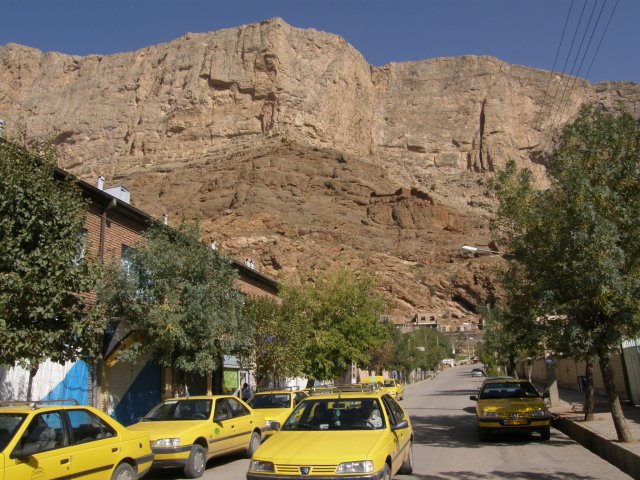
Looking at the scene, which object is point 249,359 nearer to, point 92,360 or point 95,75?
point 92,360

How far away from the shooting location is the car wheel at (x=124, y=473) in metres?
8.04

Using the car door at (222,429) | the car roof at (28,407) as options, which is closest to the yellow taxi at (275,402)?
the car door at (222,429)

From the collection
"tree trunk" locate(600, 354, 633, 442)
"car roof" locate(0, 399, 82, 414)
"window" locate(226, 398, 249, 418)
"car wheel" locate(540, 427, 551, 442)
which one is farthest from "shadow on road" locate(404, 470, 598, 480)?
"car roof" locate(0, 399, 82, 414)

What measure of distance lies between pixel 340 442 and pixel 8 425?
3.91 m

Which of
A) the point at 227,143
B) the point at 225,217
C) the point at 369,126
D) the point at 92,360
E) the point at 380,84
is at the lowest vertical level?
the point at 92,360

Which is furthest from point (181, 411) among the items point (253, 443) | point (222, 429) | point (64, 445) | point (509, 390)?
point (509, 390)

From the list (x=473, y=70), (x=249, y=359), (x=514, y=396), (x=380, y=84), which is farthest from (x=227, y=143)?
(x=514, y=396)

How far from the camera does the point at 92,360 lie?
37.0 ft

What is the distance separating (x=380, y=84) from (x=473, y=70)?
73.5 feet

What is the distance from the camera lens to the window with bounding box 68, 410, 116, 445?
25.1 ft

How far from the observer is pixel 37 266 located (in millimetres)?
9500

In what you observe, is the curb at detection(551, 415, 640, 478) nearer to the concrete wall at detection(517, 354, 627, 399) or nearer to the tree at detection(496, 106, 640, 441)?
the tree at detection(496, 106, 640, 441)

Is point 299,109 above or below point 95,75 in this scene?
below

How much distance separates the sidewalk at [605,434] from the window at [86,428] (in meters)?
7.93
